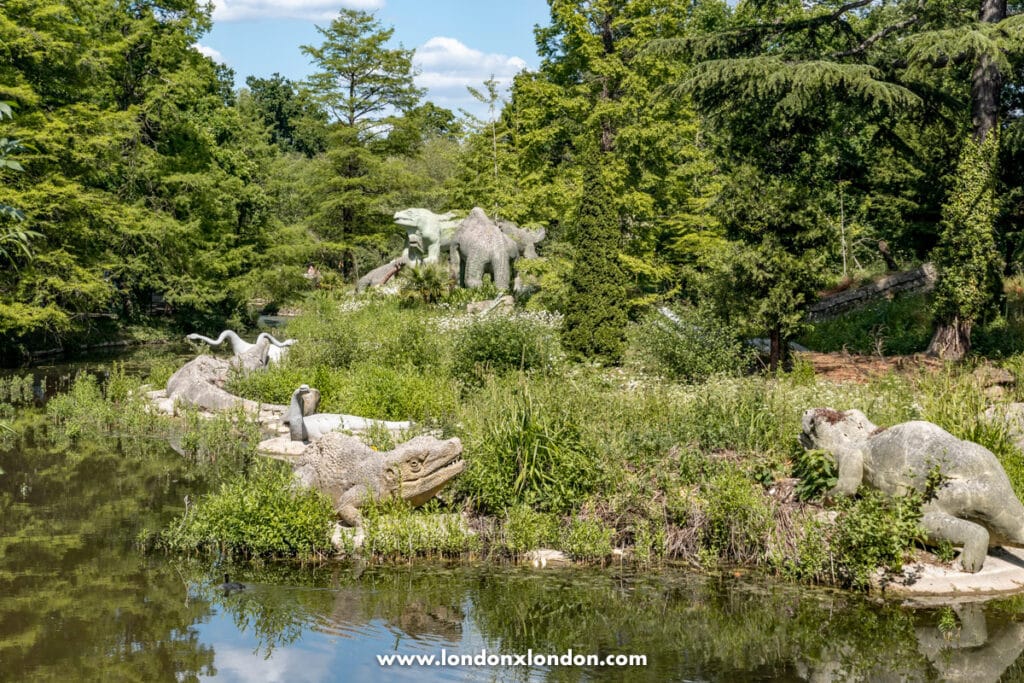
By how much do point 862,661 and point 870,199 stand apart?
65.9 feet

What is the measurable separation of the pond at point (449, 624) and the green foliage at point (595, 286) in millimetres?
7727

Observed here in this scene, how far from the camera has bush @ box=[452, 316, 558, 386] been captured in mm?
13883

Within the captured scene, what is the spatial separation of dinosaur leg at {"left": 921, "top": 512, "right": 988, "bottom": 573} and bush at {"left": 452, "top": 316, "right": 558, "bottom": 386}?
6.58 metres

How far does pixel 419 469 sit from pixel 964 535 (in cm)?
492

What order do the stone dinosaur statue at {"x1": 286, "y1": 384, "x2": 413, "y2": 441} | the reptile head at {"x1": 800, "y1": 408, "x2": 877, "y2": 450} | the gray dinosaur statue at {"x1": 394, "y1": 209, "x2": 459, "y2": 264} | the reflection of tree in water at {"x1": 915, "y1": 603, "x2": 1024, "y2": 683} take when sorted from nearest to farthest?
1. the reflection of tree in water at {"x1": 915, "y1": 603, "x2": 1024, "y2": 683}
2. the reptile head at {"x1": 800, "y1": 408, "x2": 877, "y2": 450}
3. the stone dinosaur statue at {"x1": 286, "y1": 384, "x2": 413, "y2": 441}
4. the gray dinosaur statue at {"x1": 394, "y1": 209, "x2": 459, "y2": 264}

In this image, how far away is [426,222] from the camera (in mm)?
26031

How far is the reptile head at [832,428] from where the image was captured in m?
8.88

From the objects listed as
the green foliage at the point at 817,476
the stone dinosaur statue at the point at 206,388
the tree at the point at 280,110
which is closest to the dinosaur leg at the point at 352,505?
the green foliage at the point at 817,476

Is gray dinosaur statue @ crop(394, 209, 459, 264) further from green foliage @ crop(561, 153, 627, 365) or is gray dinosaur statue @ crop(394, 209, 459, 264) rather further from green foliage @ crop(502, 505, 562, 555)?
green foliage @ crop(502, 505, 562, 555)

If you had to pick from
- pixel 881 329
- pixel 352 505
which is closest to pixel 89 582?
pixel 352 505

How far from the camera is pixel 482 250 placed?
73.6 feet

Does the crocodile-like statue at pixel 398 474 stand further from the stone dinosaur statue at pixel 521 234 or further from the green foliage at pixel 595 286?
the stone dinosaur statue at pixel 521 234

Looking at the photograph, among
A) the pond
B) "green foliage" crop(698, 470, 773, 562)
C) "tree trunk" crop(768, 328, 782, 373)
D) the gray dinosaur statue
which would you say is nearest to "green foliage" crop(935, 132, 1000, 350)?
"tree trunk" crop(768, 328, 782, 373)

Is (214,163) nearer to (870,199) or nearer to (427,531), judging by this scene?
(870,199)
